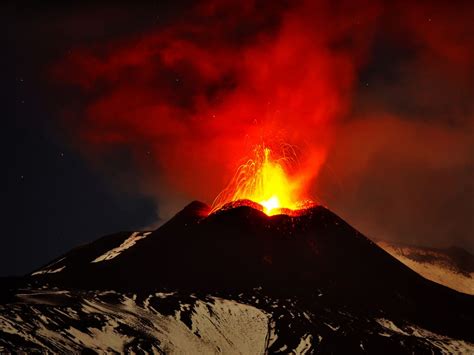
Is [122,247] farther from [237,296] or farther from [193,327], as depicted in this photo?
[193,327]

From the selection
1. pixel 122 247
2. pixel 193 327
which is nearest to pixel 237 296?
pixel 193 327

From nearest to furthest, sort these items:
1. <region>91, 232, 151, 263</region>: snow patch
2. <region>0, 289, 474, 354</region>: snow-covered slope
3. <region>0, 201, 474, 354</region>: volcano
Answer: <region>0, 289, 474, 354</region>: snow-covered slope < <region>0, 201, 474, 354</region>: volcano < <region>91, 232, 151, 263</region>: snow patch

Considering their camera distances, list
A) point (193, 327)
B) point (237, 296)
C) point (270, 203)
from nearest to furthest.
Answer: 1. point (193, 327)
2. point (237, 296)
3. point (270, 203)

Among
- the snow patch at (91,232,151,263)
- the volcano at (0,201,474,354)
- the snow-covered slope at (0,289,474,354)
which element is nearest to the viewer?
the snow-covered slope at (0,289,474,354)

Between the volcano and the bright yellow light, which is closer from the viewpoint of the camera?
the volcano

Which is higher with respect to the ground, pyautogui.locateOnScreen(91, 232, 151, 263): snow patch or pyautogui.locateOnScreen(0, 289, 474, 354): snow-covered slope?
pyautogui.locateOnScreen(91, 232, 151, 263): snow patch

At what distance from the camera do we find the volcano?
95.1m

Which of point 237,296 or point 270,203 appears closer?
point 237,296

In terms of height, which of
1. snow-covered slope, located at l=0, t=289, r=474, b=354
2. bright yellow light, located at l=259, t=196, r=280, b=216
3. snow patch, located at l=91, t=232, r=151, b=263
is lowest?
snow-covered slope, located at l=0, t=289, r=474, b=354

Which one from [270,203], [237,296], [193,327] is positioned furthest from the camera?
[270,203]

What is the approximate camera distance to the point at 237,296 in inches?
4621

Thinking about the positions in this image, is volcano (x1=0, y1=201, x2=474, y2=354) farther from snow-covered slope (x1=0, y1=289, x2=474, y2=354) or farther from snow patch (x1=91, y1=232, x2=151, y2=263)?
snow patch (x1=91, y1=232, x2=151, y2=263)

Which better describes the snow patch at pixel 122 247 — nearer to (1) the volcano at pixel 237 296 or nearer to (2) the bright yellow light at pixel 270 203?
(1) the volcano at pixel 237 296

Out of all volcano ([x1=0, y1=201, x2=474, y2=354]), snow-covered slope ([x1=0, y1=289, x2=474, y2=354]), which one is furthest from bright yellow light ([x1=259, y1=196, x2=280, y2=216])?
snow-covered slope ([x1=0, y1=289, x2=474, y2=354])
